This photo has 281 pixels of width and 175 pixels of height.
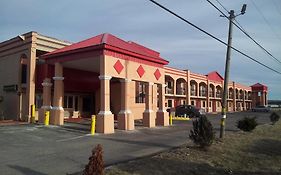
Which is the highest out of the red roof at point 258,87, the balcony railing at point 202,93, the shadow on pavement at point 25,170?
the red roof at point 258,87

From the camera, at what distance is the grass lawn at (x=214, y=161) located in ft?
33.9

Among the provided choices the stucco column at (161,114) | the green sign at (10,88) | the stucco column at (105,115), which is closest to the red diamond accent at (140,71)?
the stucco column at (161,114)

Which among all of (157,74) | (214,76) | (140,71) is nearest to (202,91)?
(214,76)

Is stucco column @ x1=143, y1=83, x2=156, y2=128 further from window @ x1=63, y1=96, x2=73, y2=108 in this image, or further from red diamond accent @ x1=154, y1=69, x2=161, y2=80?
window @ x1=63, y1=96, x2=73, y2=108

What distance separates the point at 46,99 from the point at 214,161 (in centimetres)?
1493

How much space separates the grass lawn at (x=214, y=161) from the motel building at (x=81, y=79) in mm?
7213

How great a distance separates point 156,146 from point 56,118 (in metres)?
10.0

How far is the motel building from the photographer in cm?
2055

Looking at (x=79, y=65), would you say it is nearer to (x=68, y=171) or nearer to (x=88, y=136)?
(x=88, y=136)

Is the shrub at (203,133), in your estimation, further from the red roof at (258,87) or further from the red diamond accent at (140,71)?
the red roof at (258,87)

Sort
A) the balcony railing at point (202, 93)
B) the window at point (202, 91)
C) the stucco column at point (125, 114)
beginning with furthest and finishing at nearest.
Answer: the window at point (202, 91) < the balcony railing at point (202, 93) < the stucco column at point (125, 114)

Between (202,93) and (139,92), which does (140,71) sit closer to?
(139,92)

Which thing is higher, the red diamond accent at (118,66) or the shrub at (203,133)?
the red diamond accent at (118,66)

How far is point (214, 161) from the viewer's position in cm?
1262
